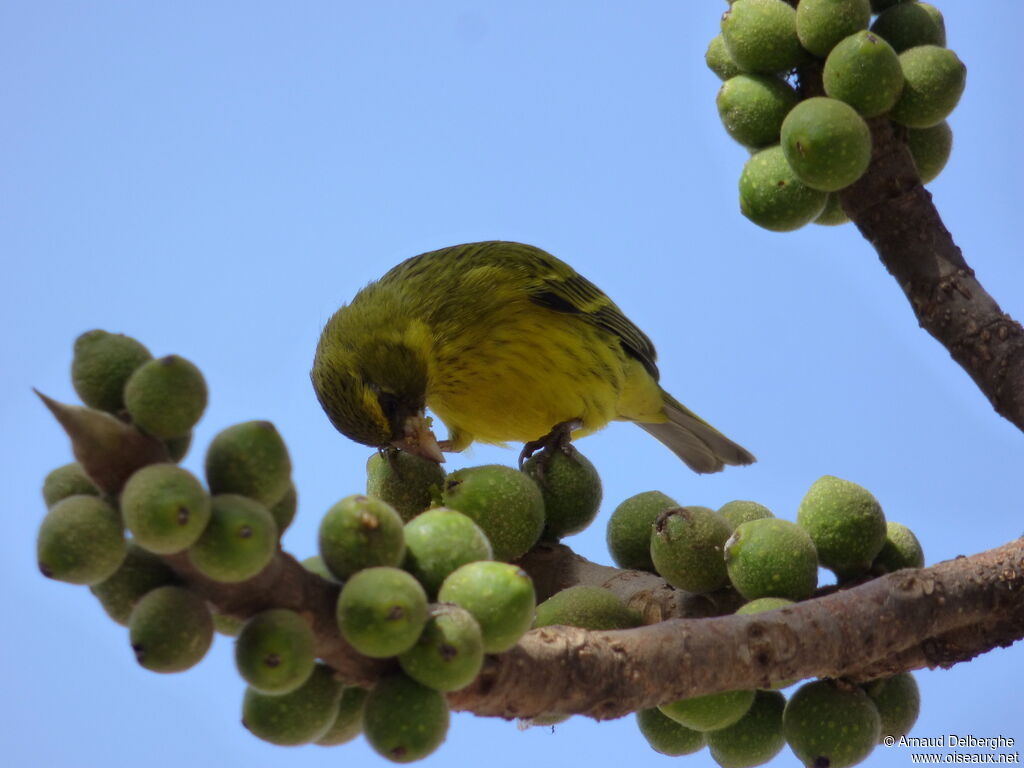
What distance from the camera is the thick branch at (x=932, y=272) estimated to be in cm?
299

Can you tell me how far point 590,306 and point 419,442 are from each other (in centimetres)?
163

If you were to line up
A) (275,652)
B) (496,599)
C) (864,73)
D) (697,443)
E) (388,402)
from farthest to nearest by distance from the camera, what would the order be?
1. (697,443)
2. (388,402)
3. (864,73)
4. (496,599)
5. (275,652)

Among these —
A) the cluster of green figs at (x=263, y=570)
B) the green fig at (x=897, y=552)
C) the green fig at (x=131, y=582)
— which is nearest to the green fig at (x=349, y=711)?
the cluster of green figs at (x=263, y=570)

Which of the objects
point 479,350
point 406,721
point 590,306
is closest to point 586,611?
point 406,721

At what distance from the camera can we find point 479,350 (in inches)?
176

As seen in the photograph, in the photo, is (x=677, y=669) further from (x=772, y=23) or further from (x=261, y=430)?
(x=772, y=23)

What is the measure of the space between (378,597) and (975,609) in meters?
1.43

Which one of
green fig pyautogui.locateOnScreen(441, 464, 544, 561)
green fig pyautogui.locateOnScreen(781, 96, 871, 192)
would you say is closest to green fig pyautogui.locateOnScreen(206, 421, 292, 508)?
green fig pyautogui.locateOnScreen(441, 464, 544, 561)

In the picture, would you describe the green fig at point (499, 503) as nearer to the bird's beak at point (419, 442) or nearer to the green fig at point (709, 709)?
the green fig at point (709, 709)

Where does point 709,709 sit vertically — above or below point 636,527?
below

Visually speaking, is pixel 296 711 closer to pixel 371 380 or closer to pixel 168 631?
pixel 168 631

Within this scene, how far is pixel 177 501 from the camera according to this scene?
4.49 ft

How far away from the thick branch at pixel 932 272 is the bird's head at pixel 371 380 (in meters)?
1.49

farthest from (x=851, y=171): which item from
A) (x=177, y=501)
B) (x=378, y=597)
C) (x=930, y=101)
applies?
(x=177, y=501)
